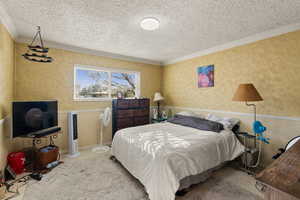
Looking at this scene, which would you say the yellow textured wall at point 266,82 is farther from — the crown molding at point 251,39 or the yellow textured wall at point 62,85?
the yellow textured wall at point 62,85

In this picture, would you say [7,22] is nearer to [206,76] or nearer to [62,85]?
[62,85]

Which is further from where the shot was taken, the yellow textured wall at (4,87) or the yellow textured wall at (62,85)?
the yellow textured wall at (62,85)

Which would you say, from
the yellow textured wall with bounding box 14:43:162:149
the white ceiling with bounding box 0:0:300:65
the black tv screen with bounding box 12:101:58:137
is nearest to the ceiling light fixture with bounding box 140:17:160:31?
the white ceiling with bounding box 0:0:300:65

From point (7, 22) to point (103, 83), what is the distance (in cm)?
209

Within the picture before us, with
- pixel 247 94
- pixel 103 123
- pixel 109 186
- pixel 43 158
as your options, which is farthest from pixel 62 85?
pixel 247 94

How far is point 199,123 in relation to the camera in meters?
2.76

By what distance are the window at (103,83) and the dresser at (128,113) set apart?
503mm

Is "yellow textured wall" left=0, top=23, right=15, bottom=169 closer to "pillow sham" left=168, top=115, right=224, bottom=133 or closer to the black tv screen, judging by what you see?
the black tv screen

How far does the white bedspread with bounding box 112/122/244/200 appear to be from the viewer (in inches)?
60.3

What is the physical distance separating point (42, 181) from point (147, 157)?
70.2 inches

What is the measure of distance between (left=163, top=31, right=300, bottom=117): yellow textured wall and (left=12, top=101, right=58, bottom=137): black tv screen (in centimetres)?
338

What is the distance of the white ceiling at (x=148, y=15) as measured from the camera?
1.70 meters

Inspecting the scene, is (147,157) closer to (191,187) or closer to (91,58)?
(191,187)

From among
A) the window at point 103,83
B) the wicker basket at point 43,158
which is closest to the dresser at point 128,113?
the window at point 103,83
